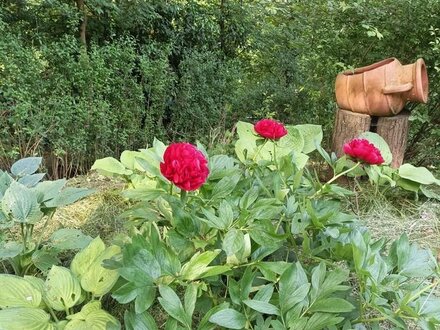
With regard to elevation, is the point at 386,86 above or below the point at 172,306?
above

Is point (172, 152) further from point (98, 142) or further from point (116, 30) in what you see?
point (116, 30)

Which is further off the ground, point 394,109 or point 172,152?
point 172,152

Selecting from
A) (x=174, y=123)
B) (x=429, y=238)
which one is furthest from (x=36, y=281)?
(x=174, y=123)

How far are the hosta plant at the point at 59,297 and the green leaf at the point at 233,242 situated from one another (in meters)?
0.30

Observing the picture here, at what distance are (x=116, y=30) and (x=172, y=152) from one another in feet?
11.1

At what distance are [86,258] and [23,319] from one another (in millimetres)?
265

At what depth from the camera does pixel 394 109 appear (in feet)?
7.97

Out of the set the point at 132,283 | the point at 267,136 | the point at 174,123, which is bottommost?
the point at 174,123

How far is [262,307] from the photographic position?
0.89m

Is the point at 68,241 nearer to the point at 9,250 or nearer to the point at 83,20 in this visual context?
the point at 9,250

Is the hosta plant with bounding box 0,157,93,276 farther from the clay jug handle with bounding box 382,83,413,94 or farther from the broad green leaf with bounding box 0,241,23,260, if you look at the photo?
the clay jug handle with bounding box 382,83,413,94

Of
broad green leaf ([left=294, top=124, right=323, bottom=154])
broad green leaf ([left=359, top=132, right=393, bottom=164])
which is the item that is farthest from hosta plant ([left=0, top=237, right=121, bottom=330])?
broad green leaf ([left=359, top=132, right=393, bottom=164])

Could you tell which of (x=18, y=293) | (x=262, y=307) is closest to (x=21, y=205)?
(x=18, y=293)

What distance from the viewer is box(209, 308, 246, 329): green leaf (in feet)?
2.83
